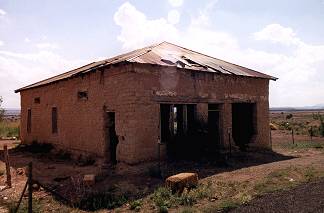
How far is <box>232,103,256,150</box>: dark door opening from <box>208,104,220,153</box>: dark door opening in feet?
5.65

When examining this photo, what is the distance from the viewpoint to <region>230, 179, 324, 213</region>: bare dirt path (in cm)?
699

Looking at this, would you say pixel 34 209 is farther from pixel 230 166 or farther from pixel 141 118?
pixel 230 166

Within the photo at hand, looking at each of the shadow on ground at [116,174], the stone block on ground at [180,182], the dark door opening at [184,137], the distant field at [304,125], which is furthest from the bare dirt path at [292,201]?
the distant field at [304,125]

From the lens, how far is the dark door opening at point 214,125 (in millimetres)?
14361

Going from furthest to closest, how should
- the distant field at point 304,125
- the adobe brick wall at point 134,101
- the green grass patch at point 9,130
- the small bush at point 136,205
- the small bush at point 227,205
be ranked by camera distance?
1. the green grass patch at point 9,130
2. the distant field at point 304,125
3. the adobe brick wall at point 134,101
4. the small bush at point 136,205
5. the small bush at point 227,205

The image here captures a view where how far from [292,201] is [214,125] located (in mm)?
7276

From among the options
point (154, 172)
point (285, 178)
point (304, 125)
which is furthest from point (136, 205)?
point (304, 125)

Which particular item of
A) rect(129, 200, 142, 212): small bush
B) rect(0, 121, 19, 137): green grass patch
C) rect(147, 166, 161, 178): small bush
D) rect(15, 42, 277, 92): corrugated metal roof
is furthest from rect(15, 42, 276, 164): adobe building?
rect(0, 121, 19, 137): green grass patch

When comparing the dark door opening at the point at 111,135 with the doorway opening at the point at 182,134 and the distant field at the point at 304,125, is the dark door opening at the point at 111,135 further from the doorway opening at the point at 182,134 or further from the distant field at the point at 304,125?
the distant field at the point at 304,125

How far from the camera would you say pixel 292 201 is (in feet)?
24.7

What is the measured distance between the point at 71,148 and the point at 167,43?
21.9ft

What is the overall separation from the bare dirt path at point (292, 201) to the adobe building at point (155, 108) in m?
4.74

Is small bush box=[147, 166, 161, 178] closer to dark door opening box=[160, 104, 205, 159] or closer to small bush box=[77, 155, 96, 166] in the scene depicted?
dark door opening box=[160, 104, 205, 159]

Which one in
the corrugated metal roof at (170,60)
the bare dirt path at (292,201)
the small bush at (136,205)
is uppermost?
the corrugated metal roof at (170,60)
